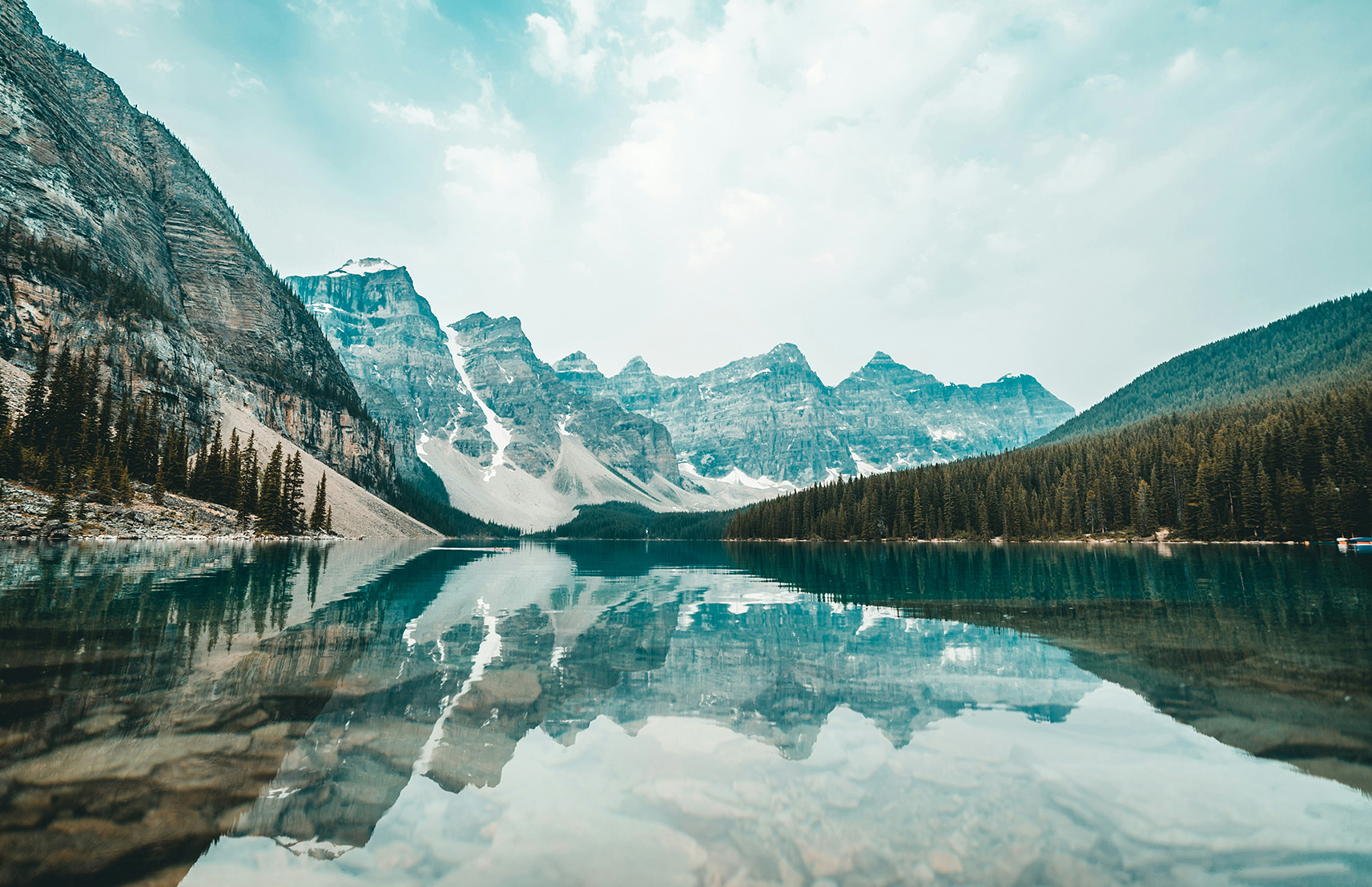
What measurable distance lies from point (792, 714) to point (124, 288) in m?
150

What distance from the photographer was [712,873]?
685 centimetres

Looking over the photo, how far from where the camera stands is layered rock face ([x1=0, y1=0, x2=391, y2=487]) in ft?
321

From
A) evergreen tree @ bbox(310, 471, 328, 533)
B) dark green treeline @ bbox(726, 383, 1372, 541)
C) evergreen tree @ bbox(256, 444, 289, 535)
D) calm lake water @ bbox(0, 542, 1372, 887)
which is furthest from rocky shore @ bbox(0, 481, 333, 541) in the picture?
dark green treeline @ bbox(726, 383, 1372, 541)

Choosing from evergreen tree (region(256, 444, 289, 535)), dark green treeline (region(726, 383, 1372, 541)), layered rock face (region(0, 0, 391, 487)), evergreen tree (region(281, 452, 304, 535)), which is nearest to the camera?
dark green treeline (region(726, 383, 1372, 541))

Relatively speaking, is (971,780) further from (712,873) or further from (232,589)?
(232,589)

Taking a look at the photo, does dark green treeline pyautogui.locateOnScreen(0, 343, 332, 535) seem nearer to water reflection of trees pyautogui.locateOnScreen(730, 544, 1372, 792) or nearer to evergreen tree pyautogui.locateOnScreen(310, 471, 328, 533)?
evergreen tree pyautogui.locateOnScreen(310, 471, 328, 533)

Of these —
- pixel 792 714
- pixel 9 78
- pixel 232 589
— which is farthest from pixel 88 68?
pixel 792 714

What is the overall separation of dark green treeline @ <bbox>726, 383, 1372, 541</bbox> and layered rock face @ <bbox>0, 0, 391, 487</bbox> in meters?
123

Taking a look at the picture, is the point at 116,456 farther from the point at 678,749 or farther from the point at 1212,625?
the point at 1212,625

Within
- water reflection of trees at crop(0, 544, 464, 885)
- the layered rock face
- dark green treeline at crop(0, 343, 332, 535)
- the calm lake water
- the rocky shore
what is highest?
the layered rock face

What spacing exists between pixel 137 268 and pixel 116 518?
106013 millimetres

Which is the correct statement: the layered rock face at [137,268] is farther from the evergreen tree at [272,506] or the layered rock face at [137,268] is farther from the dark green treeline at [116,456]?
the evergreen tree at [272,506]

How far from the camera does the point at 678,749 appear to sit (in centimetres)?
1107

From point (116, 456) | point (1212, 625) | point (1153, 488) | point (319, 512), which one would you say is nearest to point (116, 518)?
point (116, 456)
